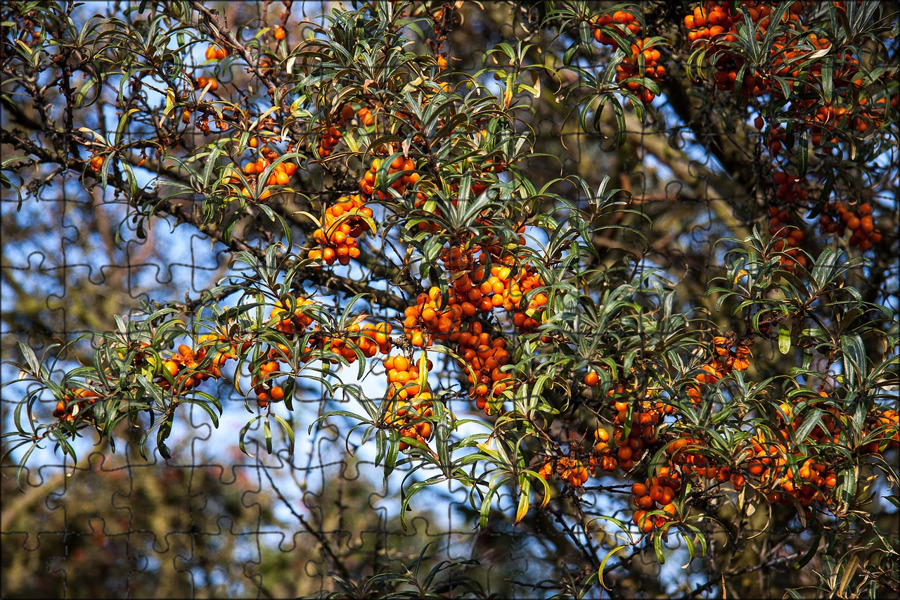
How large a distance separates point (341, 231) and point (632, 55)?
708mm

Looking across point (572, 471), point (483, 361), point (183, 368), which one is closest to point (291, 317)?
point (183, 368)

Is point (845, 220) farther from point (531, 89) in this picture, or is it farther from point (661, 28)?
point (531, 89)

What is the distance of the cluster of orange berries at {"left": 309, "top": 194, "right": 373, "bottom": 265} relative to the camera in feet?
4.27

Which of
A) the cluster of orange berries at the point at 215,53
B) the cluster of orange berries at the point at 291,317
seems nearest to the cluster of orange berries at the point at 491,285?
the cluster of orange berries at the point at 291,317

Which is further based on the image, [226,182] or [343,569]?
[343,569]

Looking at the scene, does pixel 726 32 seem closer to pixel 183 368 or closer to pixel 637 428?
pixel 637 428

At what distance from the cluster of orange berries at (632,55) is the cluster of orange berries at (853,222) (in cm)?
53

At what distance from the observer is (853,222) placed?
1702 mm

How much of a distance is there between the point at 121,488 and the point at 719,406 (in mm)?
4012

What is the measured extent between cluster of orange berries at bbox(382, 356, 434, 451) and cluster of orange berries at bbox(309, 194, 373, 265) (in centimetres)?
21

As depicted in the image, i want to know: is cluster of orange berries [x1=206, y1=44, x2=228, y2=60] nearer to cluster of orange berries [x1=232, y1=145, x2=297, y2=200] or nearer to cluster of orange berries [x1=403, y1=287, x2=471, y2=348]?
cluster of orange berries [x1=232, y1=145, x2=297, y2=200]

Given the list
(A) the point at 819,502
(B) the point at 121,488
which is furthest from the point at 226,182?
(B) the point at 121,488

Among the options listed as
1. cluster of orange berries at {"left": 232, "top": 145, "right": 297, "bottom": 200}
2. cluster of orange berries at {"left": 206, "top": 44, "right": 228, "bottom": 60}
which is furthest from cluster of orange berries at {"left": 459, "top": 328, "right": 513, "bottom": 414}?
cluster of orange berries at {"left": 206, "top": 44, "right": 228, "bottom": 60}

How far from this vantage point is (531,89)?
4.92 feet
